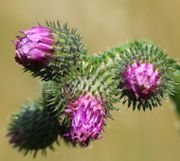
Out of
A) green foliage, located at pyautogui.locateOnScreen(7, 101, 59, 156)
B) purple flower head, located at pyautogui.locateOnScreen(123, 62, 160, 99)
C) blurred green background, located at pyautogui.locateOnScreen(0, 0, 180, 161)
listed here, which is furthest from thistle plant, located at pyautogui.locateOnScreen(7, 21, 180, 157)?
blurred green background, located at pyautogui.locateOnScreen(0, 0, 180, 161)

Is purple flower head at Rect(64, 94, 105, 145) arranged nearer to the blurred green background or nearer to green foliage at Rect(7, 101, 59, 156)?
green foliage at Rect(7, 101, 59, 156)

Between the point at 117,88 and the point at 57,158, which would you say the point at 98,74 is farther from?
the point at 57,158

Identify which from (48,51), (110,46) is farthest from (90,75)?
(110,46)

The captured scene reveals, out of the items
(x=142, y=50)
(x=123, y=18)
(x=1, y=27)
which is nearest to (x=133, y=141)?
(x=123, y=18)

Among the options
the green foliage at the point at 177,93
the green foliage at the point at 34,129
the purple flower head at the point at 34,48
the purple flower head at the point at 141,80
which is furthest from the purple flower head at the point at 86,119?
the green foliage at the point at 34,129

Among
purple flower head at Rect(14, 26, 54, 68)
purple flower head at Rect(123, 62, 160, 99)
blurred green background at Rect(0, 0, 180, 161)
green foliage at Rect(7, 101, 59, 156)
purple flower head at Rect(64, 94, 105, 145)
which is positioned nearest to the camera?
purple flower head at Rect(64, 94, 105, 145)

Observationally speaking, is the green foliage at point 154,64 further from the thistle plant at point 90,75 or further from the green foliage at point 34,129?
the green foliage at point 34,129
